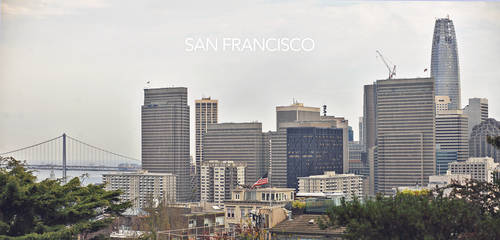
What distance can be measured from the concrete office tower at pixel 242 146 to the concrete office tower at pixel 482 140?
30077 millimetres

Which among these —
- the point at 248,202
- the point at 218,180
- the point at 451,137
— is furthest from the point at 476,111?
the point at 248,202

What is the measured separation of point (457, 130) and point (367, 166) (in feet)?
48.2

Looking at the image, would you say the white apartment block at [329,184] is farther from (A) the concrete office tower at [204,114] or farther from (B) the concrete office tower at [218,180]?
(A) the concrete office tower at [204,114]

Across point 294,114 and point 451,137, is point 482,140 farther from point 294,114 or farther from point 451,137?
point 294,114

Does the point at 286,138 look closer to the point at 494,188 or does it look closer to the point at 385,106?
the point at 385,106

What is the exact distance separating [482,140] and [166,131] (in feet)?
147

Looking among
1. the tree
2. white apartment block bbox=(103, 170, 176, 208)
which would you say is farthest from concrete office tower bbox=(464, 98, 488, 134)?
the tree

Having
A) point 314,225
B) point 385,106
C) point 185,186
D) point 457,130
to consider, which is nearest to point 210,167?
point 185,186

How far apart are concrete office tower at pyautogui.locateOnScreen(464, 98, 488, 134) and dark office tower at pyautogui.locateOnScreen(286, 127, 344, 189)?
23641 millimetres

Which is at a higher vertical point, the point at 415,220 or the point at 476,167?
the point at 415,220

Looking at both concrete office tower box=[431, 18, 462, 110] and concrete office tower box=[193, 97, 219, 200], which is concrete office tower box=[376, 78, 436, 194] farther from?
concrete office tower box=[431, 18, 462, 110]

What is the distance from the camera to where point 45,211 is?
1414cm

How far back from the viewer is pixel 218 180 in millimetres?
104562

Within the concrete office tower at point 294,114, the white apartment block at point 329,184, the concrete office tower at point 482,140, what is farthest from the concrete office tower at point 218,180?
the concrete office tower at point 482,140
